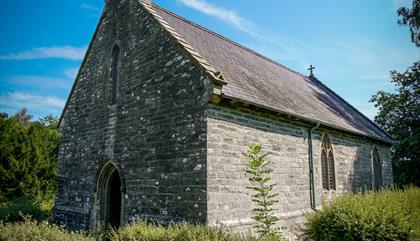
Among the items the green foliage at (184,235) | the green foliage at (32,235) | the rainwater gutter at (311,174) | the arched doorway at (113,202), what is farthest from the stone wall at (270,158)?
the arched doorway at (113,202)

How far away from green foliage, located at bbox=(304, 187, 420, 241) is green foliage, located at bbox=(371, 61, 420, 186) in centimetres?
1806

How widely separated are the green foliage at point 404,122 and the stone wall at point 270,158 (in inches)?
507

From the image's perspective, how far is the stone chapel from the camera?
833 centimetres

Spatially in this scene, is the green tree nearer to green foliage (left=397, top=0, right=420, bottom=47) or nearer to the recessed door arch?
green foliage (left=397, top=0, right=420, bottom=47)

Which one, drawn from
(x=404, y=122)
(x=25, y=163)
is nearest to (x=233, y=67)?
(x=25, y=163)

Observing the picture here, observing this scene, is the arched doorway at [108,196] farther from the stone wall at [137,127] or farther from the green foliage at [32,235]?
the green foliage at [32,235]

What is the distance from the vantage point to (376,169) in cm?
1827

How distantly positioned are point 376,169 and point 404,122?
11148 millimetres

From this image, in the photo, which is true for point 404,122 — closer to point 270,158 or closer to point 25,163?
point 270,158

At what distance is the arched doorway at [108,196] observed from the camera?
11.3 metres

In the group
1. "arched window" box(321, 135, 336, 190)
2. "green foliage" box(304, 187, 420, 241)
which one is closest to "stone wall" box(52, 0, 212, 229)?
"green foliage" box(304, 187, 420, 241)

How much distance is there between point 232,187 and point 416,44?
60.8 feet

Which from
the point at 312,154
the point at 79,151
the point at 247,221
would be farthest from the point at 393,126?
the point at 79,151

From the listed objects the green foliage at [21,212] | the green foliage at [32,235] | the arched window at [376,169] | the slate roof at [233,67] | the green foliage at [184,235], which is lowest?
the green foliage at [21,212]
